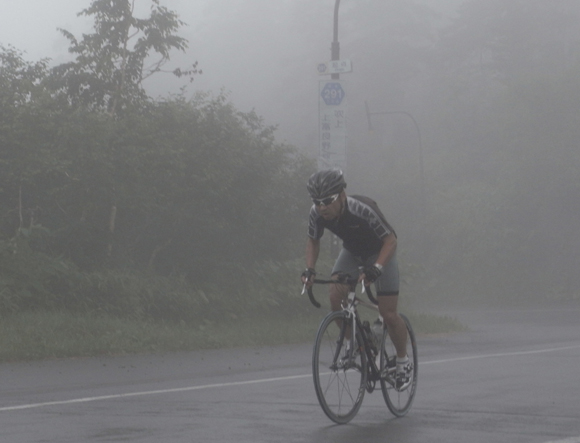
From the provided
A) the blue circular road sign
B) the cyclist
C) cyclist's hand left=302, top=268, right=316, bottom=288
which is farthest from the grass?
cyclist's hand left=302, top=268, right=316, bottom=288

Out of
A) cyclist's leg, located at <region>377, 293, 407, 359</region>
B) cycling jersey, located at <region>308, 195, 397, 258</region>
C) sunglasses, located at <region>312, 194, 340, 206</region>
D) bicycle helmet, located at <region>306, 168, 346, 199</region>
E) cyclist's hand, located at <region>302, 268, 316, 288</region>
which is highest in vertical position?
bicycle helmet, located at <region>306, 168, 346, 199</region>

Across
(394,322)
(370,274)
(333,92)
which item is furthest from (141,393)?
(333,92)

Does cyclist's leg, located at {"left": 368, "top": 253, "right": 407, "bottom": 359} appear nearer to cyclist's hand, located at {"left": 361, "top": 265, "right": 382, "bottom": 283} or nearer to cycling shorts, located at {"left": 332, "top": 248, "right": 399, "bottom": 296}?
cycling shorts, located at {"left": 332, "top": 248, "right": 399, "bottom": 296}

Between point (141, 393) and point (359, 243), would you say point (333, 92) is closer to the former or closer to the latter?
point (141, 393)

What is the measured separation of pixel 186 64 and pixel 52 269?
127148 millimetres

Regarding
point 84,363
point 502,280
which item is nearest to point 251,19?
point 502,280

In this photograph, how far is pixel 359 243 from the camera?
762 centimetres

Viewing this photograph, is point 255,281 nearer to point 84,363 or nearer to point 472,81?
point 84,363

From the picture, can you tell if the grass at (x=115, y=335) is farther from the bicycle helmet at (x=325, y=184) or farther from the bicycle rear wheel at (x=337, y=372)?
the bicycle helmet at (x=325, y=184)

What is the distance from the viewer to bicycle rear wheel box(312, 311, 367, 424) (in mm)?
7172

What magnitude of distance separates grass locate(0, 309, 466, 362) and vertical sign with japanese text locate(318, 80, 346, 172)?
364 cm

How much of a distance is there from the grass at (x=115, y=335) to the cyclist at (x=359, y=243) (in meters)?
5.95

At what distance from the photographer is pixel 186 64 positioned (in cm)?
14050

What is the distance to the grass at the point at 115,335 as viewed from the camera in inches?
506
